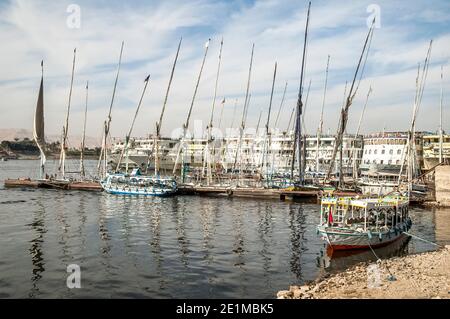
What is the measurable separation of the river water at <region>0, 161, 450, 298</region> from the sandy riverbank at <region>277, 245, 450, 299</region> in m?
2.12

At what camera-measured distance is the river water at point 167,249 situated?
19.0 metres

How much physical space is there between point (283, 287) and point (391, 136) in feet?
265

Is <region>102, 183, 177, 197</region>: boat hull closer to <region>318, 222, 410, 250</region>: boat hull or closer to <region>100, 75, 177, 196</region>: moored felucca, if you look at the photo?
<region>100, 75, 177, 196</region>: moored felucca

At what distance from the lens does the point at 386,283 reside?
55.2 ft

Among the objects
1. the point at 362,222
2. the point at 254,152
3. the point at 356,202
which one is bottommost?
the point at 362,222

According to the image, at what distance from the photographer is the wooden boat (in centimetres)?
2500

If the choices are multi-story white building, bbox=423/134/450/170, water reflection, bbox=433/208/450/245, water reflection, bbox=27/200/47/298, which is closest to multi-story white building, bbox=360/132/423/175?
multi-story white building, bbox=423/134/450/170

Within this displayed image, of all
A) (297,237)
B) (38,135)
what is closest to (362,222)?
(297,237)

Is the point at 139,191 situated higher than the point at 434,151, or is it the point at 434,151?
the point at 434,151

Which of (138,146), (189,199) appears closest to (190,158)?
(138,146)

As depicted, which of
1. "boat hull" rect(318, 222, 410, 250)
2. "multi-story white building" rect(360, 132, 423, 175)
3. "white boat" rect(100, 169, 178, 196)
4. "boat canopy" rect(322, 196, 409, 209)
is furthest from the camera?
"multi-story white building" rect(360, 132, 423, 175)

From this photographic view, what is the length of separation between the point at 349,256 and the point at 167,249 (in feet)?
38.0

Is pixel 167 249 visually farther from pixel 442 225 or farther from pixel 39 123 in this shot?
pixel 39 123

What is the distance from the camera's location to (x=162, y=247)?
26.8 m
